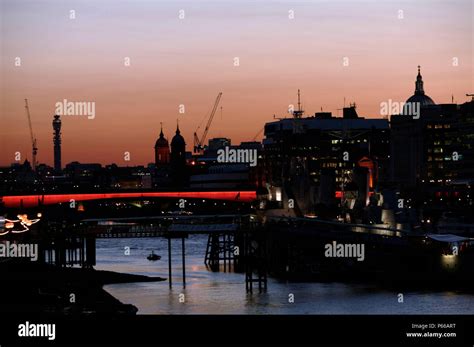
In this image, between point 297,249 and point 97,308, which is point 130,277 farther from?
point 97,308

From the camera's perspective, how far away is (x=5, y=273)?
69.5m

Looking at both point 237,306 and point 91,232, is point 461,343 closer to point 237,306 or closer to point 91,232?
point 237,306

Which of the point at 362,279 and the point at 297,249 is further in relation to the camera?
the point at 297,249

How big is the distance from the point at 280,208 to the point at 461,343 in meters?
74.2

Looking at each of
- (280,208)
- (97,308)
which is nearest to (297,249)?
(280,208)

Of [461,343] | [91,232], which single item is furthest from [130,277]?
[461,343]

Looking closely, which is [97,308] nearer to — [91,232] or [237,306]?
[237,306]

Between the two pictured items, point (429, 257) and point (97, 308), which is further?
point (429, 257)

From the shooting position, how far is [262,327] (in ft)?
175

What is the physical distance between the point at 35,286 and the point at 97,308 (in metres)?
8.13

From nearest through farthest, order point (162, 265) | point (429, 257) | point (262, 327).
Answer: point (262, 327), point (429, 257), point (162, 265)

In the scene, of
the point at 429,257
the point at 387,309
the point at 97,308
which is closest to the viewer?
the point at 97,308

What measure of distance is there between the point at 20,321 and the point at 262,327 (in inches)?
339

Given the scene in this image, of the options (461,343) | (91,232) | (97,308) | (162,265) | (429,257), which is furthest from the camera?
(162,265)
